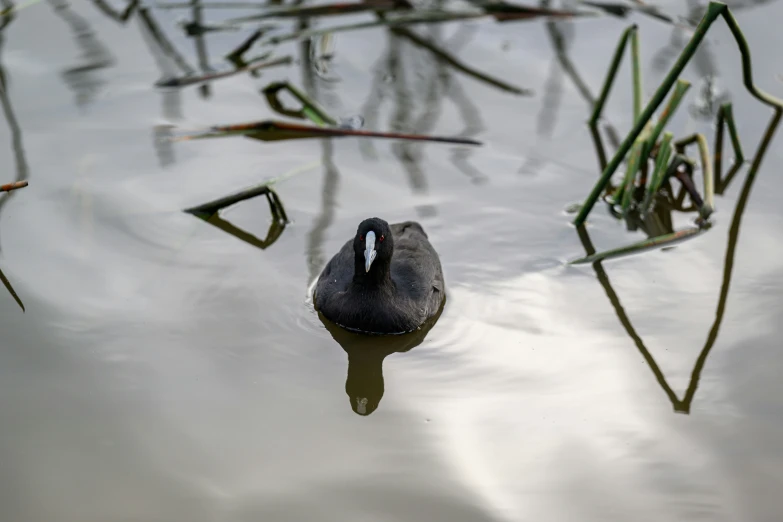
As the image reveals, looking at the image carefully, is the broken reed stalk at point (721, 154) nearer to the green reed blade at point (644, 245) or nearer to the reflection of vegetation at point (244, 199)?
the green reed blade at point (644, 245)

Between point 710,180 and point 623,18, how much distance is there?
2.79 meters

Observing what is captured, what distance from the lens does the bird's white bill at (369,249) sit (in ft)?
16.6

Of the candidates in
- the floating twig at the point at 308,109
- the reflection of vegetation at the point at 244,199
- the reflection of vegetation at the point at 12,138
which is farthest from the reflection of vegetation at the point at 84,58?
the reflection of vegetation at the point at 244,199

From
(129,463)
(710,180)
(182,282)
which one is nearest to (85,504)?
(129,463)

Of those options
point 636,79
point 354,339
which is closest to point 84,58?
point 354,339

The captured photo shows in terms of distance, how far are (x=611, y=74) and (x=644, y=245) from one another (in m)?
1.50

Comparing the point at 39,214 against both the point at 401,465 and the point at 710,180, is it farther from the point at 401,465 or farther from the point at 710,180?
the point at 710,180

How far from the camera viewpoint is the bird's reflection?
474cm

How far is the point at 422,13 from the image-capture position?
8.01 m

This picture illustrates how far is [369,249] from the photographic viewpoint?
5.09 m

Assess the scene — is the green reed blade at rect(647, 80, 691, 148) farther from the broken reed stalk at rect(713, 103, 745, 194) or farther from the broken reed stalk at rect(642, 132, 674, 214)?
the broken reed stalk at rect(713, 103, 745, 194)

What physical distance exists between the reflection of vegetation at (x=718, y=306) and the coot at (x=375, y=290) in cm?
97

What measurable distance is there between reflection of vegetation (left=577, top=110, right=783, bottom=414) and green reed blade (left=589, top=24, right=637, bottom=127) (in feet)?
3.56

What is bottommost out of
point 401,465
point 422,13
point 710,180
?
point 401,465
